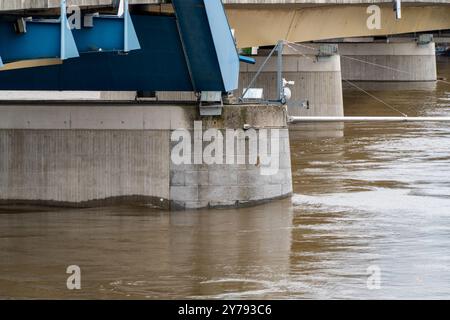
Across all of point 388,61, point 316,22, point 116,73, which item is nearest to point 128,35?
point 116,73

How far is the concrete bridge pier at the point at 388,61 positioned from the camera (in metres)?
79.4

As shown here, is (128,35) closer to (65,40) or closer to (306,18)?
(65,40)

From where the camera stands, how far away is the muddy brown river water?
78.0 ft

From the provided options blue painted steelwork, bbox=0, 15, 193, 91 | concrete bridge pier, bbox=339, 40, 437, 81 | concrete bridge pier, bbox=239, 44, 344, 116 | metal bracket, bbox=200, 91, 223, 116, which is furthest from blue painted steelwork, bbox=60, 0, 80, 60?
concrete bridge pier, bbox=339, 40, 437, 81

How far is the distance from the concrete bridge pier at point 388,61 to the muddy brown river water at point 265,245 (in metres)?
39.9

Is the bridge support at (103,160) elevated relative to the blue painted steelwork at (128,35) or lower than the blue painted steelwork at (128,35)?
lower

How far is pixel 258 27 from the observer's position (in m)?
45.9

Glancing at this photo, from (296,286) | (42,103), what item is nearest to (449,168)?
(42,103)

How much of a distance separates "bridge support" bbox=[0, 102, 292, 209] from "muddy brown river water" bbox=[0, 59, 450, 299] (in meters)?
0.45

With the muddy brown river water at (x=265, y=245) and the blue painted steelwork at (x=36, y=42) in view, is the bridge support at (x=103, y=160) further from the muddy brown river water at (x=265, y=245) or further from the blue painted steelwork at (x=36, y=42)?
Result: the blue painted steelwork at (x=36, y=42)

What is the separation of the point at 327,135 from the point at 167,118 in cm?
1921

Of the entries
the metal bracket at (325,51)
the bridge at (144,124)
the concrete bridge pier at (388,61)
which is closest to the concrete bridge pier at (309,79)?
the metal bracket at (325,51)

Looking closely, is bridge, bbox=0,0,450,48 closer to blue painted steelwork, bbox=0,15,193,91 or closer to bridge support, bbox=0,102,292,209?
blue painted steelwork, bbox=0,15,193,91
